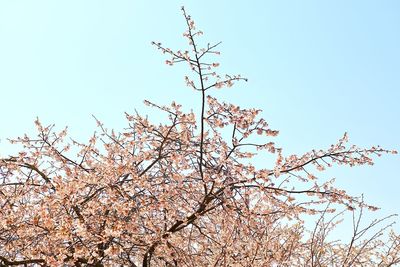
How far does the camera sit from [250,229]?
5.10m

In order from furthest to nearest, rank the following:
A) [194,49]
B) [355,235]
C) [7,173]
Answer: [7,173], [194,49], [355,235]

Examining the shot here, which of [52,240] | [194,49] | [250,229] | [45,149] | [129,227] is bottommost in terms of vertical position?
[52,240]

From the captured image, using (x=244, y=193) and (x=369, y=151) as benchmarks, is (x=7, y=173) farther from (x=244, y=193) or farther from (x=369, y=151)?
(x=369, y=151)

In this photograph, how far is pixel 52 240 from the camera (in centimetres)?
456

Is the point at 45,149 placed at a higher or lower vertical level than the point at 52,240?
higher

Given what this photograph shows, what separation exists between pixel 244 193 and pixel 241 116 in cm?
95

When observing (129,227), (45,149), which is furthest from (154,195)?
(45,149)

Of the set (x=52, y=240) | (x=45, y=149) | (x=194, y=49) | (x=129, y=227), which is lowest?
(x=52, y=240)

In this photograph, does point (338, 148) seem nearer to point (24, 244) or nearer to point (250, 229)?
point (250, 229)

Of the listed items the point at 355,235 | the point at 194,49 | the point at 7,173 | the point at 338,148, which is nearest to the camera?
the point at 355,235

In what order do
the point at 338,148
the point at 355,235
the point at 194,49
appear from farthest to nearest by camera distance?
the point at 338,148 < the point at 194,49 < the point at 355,235

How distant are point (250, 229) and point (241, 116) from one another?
1407 millimetres

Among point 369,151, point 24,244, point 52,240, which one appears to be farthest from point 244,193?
point 24,244

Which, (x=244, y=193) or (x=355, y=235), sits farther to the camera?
(x=244, y=193)
